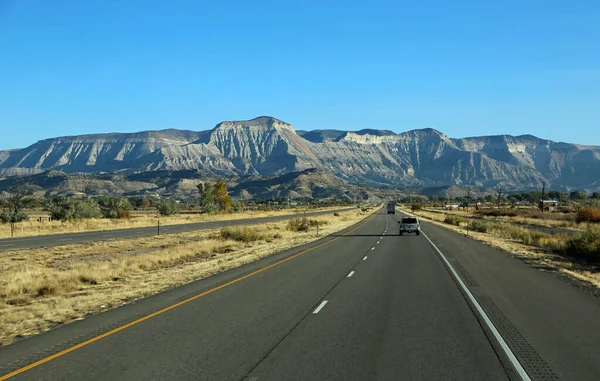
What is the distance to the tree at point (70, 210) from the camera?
68.9 metres

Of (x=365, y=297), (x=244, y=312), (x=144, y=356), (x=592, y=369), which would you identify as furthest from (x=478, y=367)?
(x=365, y=297)

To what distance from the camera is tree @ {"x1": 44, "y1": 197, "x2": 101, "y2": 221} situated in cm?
6888

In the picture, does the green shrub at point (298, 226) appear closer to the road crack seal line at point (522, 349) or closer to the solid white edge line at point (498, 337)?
the solid white edge line at point (498, 337)

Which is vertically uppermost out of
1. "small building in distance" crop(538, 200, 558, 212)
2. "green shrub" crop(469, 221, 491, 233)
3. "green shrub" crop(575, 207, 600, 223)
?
"green shrub" crop(575, 207, 600, 223)

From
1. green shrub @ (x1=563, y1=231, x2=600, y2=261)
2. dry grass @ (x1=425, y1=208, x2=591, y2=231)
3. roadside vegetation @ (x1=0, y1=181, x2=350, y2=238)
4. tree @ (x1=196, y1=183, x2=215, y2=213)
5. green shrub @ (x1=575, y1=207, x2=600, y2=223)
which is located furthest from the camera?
tree @ (x1=196, y1=183, x2=215, y2=213)

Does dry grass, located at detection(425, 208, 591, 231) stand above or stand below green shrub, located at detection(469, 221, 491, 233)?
below

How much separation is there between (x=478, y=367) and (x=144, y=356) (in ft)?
15.3

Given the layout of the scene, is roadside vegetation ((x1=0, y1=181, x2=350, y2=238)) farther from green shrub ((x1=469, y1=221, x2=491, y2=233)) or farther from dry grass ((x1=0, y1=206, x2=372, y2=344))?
green shrub ((x1=469, y1=221, x2=491, y2=233))

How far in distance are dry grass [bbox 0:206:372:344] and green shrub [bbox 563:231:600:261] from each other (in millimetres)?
15163

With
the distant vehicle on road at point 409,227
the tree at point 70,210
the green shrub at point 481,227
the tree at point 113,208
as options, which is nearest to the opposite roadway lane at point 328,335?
the distant vehicle on road at point 409,227

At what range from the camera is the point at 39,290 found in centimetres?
1630

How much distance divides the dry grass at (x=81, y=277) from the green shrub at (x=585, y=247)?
15.2 m

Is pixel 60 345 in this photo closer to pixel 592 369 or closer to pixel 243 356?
pixel 243 356

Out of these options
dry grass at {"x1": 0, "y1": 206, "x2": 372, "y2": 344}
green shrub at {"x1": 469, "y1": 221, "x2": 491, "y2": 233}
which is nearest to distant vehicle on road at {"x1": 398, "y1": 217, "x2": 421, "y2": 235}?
green shrub at {"x1": 469, "y1": 221, "x2": 491, "y2": 233}
